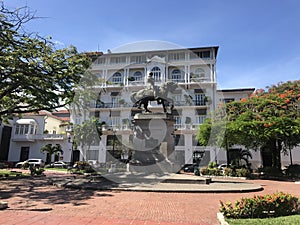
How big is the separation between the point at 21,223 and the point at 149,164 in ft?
28.8

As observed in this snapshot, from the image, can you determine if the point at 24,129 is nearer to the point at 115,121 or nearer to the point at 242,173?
the point at 115,121

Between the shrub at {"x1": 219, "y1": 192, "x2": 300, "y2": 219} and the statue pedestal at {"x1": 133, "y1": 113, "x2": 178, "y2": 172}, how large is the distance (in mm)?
7423

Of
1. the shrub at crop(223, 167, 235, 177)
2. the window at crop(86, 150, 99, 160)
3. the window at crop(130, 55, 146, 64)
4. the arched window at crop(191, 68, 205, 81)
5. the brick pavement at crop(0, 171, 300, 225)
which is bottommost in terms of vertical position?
the shrub at crop(223, 167, 235, 177)

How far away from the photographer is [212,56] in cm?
3738

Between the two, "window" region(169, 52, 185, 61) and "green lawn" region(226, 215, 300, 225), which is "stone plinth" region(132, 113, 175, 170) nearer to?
"green lawn" region(226, 215, 300, 225)

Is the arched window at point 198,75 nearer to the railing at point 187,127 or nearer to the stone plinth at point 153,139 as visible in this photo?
the railing at point 187,127

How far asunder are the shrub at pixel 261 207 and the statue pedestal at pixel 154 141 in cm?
742

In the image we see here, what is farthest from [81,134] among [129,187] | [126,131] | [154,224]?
[154,224]

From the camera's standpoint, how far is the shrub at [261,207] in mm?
5812

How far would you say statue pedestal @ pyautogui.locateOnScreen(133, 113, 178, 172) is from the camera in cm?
1352

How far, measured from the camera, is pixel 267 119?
19062 mm

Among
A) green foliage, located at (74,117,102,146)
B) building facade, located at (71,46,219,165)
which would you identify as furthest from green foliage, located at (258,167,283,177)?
green foliage, located at (74,117,102,146)

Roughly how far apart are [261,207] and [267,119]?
49.4 ft

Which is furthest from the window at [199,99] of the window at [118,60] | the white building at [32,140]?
the white building at [32,140]
